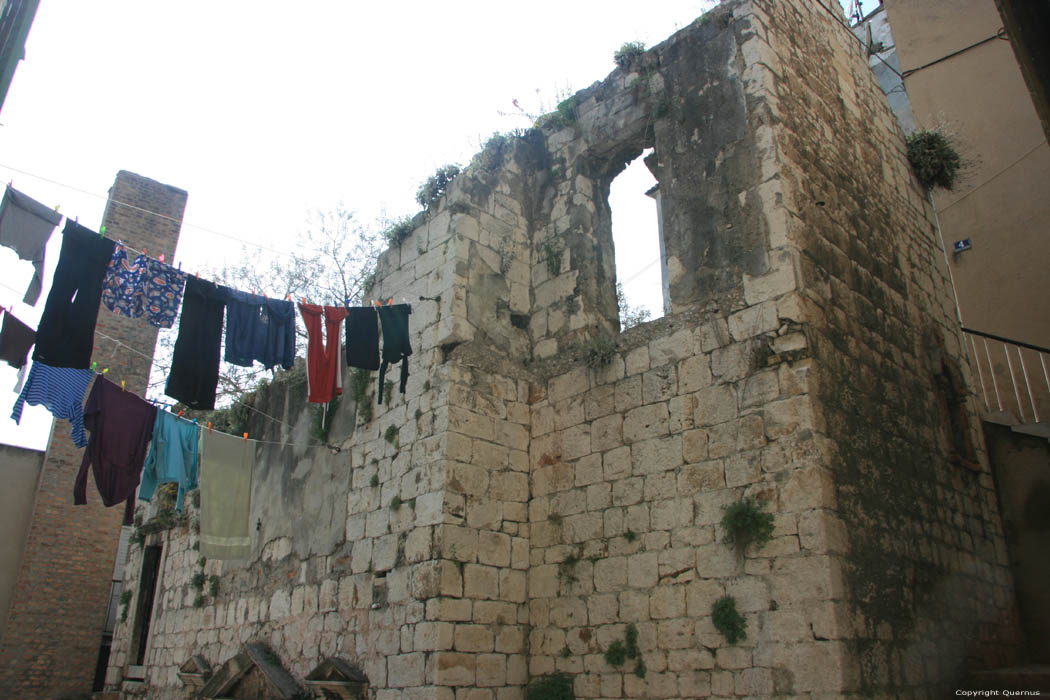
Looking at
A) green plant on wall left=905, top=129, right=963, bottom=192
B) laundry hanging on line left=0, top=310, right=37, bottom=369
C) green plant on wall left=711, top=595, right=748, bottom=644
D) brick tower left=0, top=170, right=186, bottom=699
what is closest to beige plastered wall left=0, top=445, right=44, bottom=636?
brick tower left=0, top=170, right=186, bottom=699

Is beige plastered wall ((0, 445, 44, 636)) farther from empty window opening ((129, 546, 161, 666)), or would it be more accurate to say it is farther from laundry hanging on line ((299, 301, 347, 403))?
laundry hanging on line ((299, 301, 347, 403))

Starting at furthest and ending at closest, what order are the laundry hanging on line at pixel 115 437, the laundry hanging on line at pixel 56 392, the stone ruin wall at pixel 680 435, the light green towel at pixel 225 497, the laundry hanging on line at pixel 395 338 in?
the light green towel at pixel 225 497 → the laundry hanging on line at pixel 115 437 → the laundry hanging on line at pixel 395 338 → the laundry hanging on line at pixel 56 392 → the stone ruin wall at pixel 680 435

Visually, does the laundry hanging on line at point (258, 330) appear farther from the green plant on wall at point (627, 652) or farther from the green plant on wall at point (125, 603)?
the green plant on wall at point (125, 603)

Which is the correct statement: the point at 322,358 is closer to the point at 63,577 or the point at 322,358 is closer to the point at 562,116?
the point at 562,116

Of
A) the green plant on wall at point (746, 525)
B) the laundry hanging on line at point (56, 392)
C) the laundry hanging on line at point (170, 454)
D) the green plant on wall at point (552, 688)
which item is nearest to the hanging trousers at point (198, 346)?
the laundry hanging on line at point (56, 392)

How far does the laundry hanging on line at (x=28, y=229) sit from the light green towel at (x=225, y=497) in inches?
108

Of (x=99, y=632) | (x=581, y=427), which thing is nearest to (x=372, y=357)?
(x=581, y=427)

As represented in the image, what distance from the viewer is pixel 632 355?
7.85 meters

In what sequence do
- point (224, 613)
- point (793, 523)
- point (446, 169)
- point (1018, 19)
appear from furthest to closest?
point (224, 613)
point (446, 169)
point (793, 523)
point (1018, 19)

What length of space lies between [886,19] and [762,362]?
10447 mm

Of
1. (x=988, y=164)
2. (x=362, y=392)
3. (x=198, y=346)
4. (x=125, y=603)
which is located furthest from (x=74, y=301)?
(x=988, y=164)

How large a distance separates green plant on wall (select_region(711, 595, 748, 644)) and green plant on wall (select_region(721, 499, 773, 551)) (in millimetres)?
449

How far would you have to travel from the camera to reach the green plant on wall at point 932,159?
10273 mm

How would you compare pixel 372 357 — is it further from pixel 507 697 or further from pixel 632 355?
pixel 507 697
